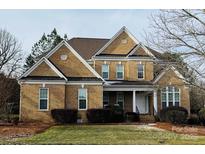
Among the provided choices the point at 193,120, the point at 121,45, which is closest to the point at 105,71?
the point at 121,45

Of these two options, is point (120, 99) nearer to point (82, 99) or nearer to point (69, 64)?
point (82, 99)

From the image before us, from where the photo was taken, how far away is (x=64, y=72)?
29234 millimetres

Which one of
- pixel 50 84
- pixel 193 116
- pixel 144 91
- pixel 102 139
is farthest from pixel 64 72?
pixel 102 139

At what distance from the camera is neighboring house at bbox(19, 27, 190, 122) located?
2742 cm

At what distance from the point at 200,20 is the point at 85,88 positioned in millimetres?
14865

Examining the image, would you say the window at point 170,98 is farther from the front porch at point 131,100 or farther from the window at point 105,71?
the window at point 105,71

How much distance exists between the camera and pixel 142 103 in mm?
33125

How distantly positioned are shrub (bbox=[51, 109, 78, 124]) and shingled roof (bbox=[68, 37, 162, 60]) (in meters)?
8.28

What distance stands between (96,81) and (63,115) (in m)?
4.00

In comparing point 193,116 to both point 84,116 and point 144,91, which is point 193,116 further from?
point 84,116

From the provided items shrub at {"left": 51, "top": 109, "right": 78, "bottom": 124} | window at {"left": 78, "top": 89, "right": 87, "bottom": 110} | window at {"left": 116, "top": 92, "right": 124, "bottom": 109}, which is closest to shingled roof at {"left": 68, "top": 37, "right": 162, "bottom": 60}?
window at {"left": 116, "top": 92, "right": 124, "bottom": 109}

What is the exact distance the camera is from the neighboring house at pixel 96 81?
1080 inches

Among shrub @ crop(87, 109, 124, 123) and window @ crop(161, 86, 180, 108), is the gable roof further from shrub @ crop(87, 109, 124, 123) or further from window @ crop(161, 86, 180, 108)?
window @ crop(161, 86, 180, 108)

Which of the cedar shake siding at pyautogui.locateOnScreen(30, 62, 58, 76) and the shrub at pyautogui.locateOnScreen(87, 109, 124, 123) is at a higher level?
the cedar shake siding at pyautogui.locateOnScreen(30, 62, 58, 76)
